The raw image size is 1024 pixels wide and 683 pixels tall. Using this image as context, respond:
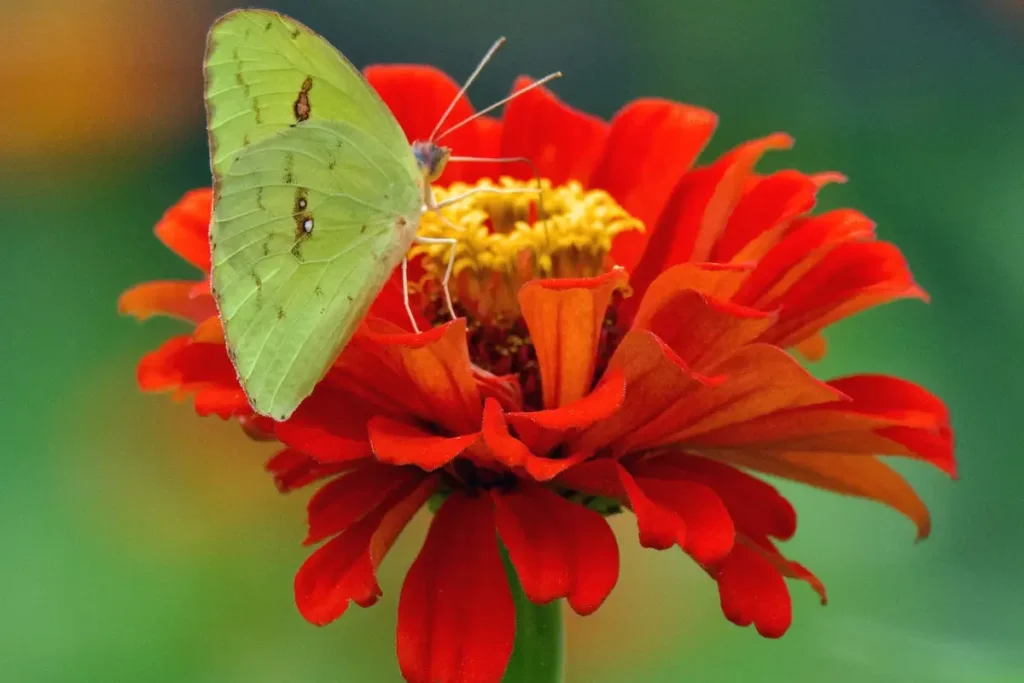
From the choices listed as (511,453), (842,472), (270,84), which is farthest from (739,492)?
(270,84)

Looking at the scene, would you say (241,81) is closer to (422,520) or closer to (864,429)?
(864,429)

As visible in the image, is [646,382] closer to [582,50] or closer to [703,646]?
[703,646]

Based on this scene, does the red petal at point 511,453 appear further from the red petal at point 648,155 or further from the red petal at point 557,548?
the red petal at point 648,155

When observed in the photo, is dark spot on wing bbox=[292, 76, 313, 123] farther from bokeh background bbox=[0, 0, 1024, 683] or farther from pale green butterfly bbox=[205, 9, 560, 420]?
bokeh background bbox=[0, 0, 1024, 683]

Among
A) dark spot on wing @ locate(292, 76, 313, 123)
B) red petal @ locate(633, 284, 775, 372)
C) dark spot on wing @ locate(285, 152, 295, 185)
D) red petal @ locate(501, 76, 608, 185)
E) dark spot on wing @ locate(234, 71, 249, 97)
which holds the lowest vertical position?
red petal @ locate(633, 284, 775, 372)

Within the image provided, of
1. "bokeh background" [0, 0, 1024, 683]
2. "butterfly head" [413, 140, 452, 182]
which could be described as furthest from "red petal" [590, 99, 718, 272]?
"bokeh background" [0, 0, 1024, 683]

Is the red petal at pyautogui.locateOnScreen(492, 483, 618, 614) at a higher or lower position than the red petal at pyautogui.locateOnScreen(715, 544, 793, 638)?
higher
